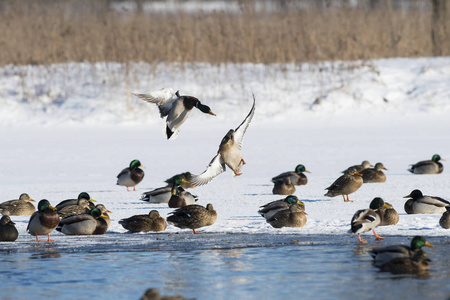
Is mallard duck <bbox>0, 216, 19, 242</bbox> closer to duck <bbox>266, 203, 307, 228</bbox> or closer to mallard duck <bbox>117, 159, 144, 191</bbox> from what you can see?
duck <bbox>266, 203, 307, 228</bbox>

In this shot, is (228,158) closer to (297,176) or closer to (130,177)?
(297,176)

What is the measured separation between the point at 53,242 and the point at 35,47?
1509 cm

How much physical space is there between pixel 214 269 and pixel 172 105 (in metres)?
2.82

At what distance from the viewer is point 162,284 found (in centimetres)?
616

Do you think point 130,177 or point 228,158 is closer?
point 228,158

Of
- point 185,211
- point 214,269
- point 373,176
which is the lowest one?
point 214,269

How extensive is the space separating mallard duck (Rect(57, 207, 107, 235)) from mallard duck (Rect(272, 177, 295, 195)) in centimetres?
297

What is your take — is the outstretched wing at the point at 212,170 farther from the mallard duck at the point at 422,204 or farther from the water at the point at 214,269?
the mallard duck at the point at 422,204

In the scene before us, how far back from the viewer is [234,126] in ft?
62.0

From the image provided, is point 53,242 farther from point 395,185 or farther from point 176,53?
point 176,53

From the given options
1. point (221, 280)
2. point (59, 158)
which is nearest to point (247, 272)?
point (221, 280)

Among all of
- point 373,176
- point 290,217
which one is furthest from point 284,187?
point 290,217

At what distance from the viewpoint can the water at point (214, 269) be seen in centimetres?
587

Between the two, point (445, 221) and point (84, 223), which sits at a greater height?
point (84, 223)
